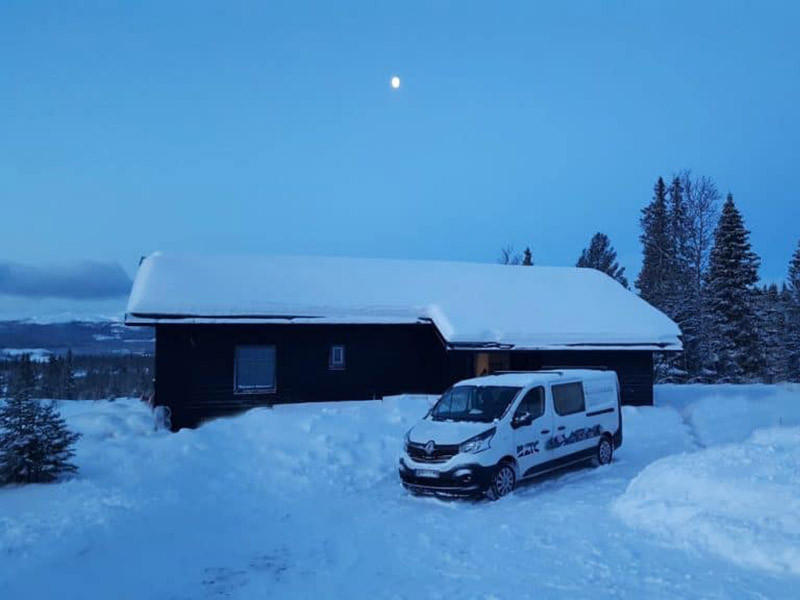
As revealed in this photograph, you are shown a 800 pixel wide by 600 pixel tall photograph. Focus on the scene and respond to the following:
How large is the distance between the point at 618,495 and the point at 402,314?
10.6 metres

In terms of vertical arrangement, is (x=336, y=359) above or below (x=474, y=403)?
above

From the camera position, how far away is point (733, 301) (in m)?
38.5

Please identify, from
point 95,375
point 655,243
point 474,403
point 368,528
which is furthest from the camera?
point 95,375

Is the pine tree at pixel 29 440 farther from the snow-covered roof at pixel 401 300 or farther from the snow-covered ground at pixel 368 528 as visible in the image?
the snow-covered roof at pixel 401 300

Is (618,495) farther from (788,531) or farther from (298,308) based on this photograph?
(298,308)

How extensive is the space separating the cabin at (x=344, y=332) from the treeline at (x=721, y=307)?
15.7 m

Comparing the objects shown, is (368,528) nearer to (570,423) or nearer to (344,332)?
(570,423)

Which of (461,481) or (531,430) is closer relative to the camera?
(461,481)

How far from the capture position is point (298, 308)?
19.5 meters

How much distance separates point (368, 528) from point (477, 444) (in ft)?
8.24

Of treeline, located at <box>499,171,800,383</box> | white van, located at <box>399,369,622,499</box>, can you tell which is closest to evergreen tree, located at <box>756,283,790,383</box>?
treeline, located at <box>499,171,800,383</box>

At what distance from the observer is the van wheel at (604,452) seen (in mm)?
13602

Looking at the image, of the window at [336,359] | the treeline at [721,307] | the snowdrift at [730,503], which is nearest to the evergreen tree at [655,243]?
the treeline at [721,307]

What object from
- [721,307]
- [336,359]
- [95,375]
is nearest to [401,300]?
[336,359]
